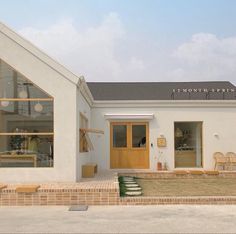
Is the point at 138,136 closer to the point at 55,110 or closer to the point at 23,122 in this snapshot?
the point at 55,110

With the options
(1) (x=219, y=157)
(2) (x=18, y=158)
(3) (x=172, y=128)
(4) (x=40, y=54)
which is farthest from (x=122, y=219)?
(1) (x=219, y=157)

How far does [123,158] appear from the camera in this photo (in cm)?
2245

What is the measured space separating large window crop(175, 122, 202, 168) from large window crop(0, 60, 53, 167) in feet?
31.4

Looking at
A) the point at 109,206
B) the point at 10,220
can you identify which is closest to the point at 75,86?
the point at 109,206

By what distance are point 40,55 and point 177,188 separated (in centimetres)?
677

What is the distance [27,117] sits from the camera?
1509 centimetres

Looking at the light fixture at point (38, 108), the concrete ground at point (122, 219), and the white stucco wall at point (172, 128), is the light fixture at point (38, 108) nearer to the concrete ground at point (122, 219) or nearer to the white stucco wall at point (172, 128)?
the concrete ground at point (122, 219)

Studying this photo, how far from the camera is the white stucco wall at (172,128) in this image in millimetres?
22359

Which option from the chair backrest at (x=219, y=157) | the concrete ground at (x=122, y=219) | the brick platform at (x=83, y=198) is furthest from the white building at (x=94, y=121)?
the concrete ground at (x=122, y=219)

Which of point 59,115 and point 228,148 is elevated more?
point 59,115

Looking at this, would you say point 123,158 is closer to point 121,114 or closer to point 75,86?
point 121,114

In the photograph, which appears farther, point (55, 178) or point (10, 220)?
point (55, 178)

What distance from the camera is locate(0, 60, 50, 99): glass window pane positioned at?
1522 centimetres

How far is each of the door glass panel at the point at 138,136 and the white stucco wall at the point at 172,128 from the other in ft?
1.31
